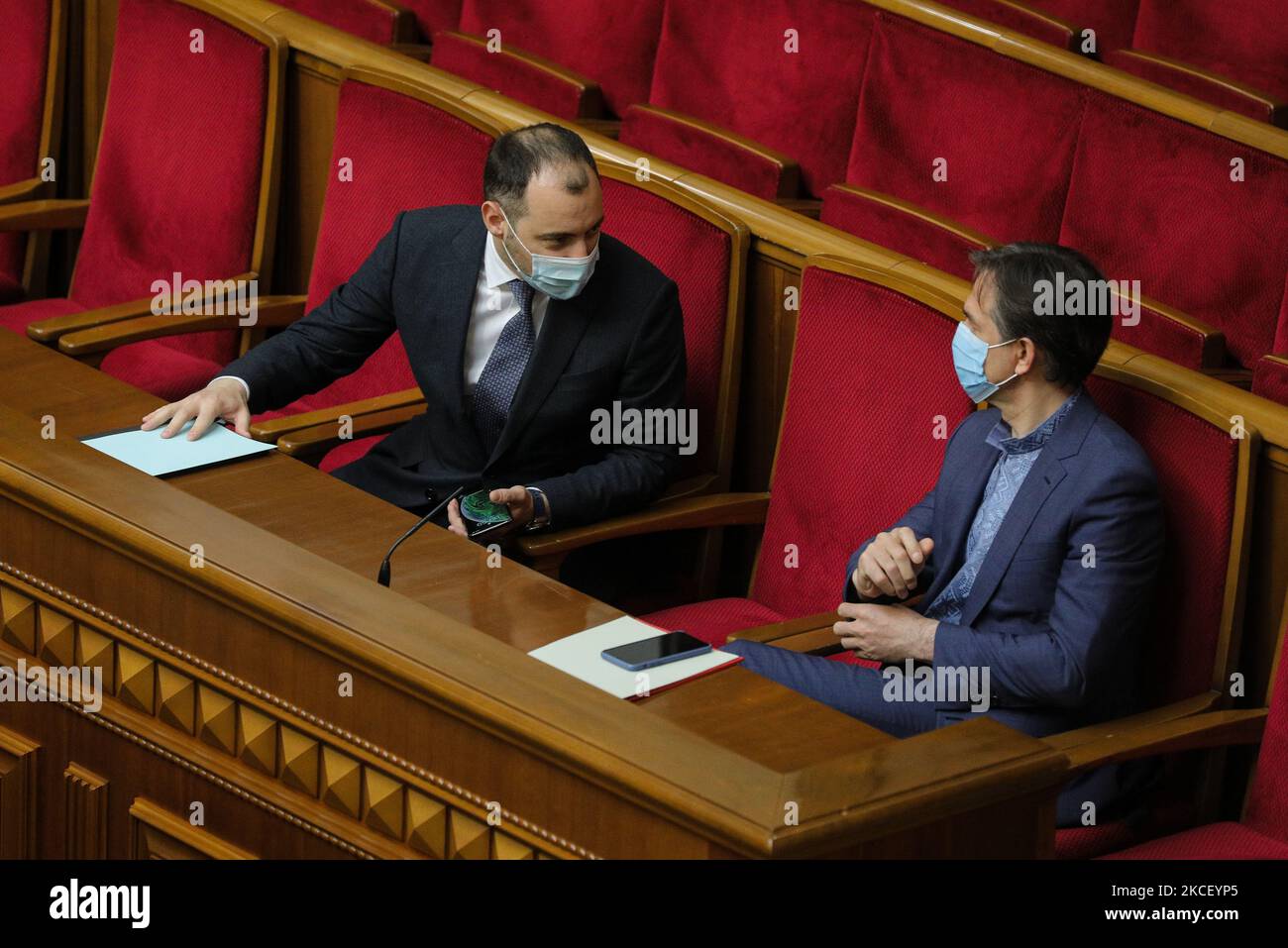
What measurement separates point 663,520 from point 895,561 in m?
0.15

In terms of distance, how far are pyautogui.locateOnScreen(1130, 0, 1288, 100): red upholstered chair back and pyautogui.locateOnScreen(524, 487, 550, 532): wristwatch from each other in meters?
0.49

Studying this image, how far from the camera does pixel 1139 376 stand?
0.76 metres

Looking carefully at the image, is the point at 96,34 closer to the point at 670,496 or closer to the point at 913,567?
the point at 670,496

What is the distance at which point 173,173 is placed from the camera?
1118mm

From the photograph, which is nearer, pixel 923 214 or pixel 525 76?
pixel 923 214

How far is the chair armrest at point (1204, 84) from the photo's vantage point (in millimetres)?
1011

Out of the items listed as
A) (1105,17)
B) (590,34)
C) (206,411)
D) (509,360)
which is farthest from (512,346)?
(1105,17)

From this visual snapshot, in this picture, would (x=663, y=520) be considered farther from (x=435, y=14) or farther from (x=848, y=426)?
(x=435, y=14)

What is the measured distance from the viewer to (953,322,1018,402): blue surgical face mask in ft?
2.44

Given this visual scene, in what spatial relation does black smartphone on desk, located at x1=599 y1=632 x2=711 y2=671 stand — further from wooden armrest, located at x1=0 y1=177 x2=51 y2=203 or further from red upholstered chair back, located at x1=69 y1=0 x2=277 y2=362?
wooden armrest, located at x1=0 y1=177 x2=51 y2=203

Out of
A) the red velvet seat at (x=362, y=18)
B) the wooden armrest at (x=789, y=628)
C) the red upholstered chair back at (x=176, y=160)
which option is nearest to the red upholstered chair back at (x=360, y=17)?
the red velvet seat at (x=362, y=18)

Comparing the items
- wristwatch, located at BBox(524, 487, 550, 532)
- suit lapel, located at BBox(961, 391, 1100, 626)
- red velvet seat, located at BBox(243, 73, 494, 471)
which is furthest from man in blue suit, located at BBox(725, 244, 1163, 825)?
red velvet seat, located at BBox(243, 73, 494, 471)
